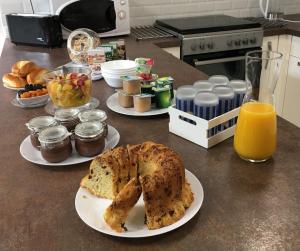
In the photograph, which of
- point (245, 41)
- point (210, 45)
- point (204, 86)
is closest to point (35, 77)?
point (204, 86)

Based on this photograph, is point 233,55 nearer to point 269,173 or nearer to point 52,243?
point 269,173

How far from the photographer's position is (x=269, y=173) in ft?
2.81

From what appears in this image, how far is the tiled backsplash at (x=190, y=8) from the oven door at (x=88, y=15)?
40cm

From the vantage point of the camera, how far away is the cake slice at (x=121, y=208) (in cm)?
68

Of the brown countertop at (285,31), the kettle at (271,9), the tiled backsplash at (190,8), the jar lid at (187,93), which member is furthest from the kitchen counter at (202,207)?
the kettle at (271,9)

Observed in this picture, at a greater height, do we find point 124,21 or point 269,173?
point 124,21

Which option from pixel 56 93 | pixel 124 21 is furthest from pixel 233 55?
pixel 56 93

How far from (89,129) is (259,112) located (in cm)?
43

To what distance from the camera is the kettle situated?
2.59 metres

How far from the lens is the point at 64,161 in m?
0.92

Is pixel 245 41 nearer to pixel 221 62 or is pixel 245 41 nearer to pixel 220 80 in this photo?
pixel 221 62

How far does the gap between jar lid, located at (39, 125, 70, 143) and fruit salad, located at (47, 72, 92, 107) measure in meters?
0.28

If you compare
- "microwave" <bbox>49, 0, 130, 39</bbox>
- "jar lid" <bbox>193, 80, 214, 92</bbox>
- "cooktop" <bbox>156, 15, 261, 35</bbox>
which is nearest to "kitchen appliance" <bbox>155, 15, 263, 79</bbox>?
"cooktop" <bbox>156, 15, 261, 35</bbox>

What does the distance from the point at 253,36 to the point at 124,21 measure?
2.69ft
